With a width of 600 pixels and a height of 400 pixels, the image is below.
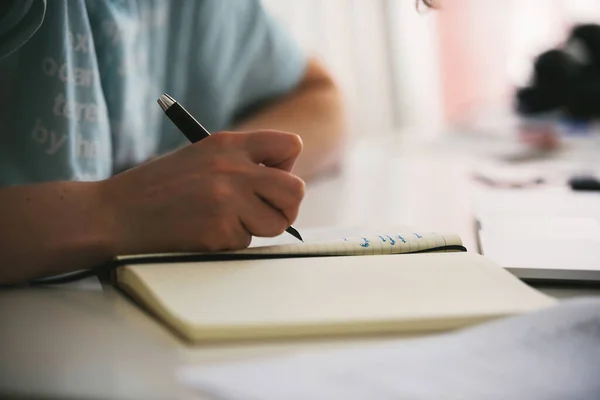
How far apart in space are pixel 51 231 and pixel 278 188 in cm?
14

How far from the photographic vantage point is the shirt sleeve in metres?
0.45

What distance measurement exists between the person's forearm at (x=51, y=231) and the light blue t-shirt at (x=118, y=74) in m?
0.10

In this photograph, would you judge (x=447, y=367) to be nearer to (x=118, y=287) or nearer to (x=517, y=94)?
(x=118, y=287)

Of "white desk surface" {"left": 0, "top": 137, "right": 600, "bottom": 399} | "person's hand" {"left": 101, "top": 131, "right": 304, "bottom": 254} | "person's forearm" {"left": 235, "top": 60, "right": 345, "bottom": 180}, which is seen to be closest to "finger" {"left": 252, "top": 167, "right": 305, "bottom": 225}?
"person's hand" {"left": 101, "top": 131, "right": 304, "bottom": 254}

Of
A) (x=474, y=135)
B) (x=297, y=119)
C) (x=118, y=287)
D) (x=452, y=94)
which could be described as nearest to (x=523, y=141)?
(x=474, y=135)

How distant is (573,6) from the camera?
1.68 metres

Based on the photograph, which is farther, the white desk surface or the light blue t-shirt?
the light blue t-shirt

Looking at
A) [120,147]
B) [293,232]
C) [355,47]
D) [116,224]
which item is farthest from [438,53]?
[116,224]

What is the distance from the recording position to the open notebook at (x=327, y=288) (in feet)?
1.16

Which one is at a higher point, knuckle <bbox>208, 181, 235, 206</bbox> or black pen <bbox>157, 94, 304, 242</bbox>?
black pen <bbox>157, 94, 304, 242</bbox>

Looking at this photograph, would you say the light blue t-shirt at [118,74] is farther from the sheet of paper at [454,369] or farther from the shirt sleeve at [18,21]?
the sheet of paper at [454,369]

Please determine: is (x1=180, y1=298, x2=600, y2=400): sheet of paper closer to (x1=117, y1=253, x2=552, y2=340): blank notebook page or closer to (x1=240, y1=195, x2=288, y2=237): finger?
(x1=117, y1=253, x2=552, y2=340): blank notebook page

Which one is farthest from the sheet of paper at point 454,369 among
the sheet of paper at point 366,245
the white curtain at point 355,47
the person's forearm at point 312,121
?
the white curtain at point 355,47

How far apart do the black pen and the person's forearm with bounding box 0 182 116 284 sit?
0.09 meters
